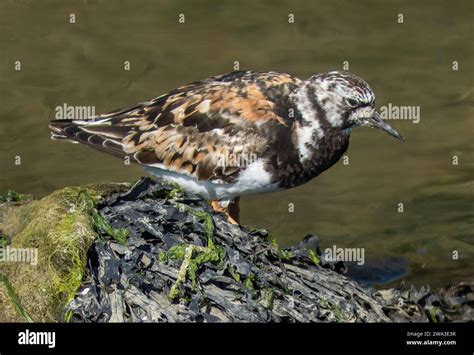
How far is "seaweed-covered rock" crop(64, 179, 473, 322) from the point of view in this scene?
29.2ft

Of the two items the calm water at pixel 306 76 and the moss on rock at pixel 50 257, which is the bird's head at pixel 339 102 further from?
the moss on rock at pixel 50 257

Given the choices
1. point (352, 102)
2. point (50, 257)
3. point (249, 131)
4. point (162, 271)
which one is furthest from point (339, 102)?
point (50, 257)

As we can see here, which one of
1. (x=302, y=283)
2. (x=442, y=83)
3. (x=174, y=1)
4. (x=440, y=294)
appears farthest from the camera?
(x=174, y=1)

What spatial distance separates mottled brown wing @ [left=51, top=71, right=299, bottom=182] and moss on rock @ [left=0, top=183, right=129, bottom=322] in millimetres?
1538

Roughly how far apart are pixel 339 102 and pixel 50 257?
10.3 feet

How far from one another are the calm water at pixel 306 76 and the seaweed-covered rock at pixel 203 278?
7.87ft

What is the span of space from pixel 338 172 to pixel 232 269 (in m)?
5.12

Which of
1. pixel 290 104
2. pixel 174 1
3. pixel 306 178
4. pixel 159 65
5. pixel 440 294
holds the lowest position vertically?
pixel 440 294

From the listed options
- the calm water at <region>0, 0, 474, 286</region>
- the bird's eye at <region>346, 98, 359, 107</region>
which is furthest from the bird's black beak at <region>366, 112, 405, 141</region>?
the calm water at <region>0, 0, 474, 286</region>

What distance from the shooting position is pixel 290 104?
10.9 meters

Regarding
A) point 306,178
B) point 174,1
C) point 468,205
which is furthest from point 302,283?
point 174,1

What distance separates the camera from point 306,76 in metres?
15.5

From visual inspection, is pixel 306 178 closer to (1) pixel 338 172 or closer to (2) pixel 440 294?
(2) pixel 440 294

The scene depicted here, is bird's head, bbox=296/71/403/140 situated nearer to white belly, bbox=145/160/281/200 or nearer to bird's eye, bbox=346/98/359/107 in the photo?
bird's eye, bbox=346/98/359/107
